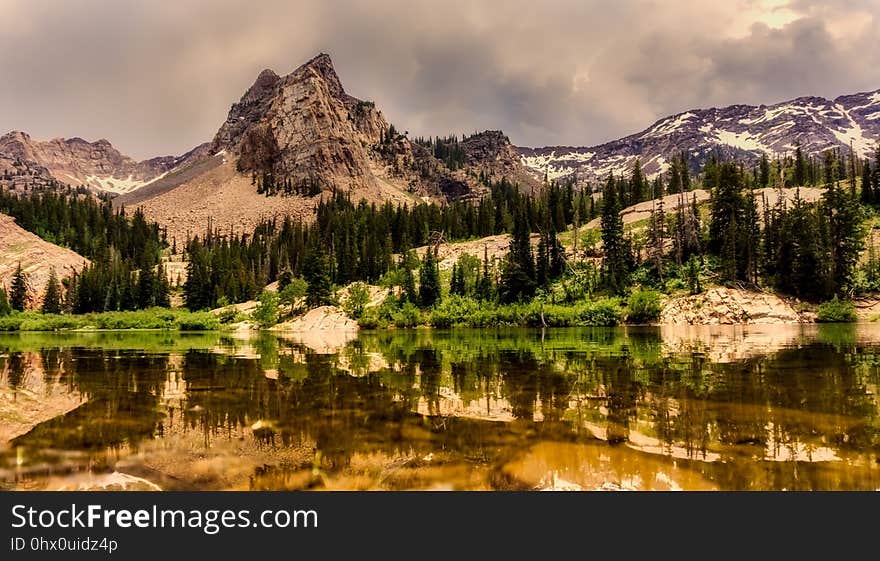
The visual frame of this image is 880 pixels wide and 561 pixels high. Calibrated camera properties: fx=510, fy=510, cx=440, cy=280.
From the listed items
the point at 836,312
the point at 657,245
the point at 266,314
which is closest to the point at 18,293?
the point at 266,314

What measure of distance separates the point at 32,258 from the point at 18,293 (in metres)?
16.9

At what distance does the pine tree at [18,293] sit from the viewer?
8962 centimetres

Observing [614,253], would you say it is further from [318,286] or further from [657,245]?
[318,286]

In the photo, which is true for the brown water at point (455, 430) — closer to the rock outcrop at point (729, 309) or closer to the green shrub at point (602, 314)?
the rock outcrop at point (729, 309)

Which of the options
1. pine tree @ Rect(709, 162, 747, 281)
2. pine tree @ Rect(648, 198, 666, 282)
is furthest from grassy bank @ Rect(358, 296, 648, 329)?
pine tree @ Rect(709, 162, 747, 281)

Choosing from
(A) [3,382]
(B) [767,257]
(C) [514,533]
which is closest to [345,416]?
(C) [514,533]

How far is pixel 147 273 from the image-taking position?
100m

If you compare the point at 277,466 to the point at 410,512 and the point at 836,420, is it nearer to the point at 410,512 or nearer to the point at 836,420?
the point at 410,512

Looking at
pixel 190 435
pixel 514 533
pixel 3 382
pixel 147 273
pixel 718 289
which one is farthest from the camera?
pixel 147 273

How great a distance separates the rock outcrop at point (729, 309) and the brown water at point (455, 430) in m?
41.1

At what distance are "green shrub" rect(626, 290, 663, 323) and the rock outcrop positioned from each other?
2.89 ft

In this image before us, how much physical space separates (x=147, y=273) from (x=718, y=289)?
98668 millimetres

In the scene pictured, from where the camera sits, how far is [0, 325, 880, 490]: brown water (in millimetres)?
6215

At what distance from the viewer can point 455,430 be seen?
28.1ft
